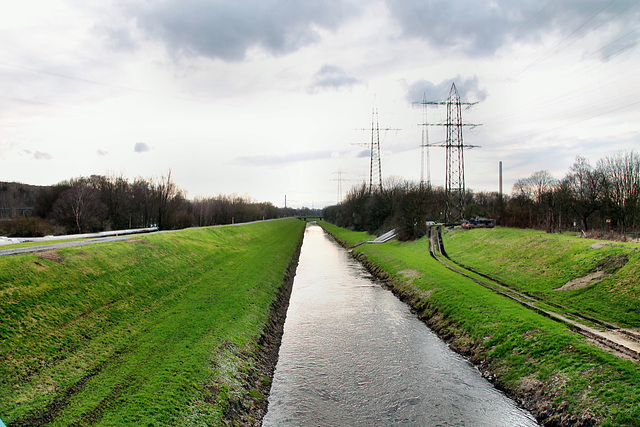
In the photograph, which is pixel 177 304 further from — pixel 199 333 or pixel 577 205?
pixel 577 205

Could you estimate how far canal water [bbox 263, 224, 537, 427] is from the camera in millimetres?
9047

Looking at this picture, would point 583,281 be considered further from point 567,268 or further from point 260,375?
point 260,375

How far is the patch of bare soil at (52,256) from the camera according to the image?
1453 centimetres

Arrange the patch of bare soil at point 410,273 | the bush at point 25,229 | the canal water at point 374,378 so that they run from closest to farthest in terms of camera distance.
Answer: the canal water at point 374,378 < the patch of bare soil at point 410,273 < the bush at point 25,229

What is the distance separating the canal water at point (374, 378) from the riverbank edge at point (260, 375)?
0.79 ft

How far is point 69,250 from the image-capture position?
1681cm

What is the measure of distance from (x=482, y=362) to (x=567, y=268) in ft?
34.2

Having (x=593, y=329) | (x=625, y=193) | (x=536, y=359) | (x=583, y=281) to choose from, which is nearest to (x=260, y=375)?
(x=536, y=359)

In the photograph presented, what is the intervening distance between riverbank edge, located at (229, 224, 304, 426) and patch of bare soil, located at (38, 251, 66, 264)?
8890mm

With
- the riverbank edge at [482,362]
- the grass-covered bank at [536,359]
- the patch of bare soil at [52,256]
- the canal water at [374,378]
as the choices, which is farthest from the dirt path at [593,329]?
the patch of bare soil at [52,256]

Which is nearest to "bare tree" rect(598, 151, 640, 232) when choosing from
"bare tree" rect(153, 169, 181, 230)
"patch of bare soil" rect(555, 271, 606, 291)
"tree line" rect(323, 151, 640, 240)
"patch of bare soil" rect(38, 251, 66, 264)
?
"tree line" rect(323, 151, 640, 240)

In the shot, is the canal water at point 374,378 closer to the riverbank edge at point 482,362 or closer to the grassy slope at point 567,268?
the riverbank edge at point 482,362

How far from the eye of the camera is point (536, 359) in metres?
10.7

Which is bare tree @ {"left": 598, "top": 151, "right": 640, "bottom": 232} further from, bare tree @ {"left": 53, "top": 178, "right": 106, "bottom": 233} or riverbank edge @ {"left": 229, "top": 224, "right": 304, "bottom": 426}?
bare tree @ {"left": 53, "top": 178, "right": 106, "bottom": 233}
